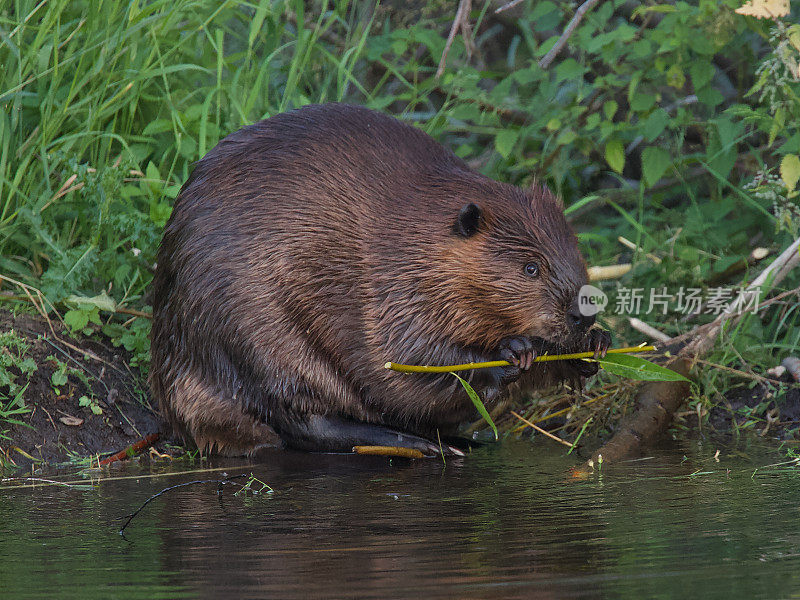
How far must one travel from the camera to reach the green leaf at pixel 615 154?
4629 millimetres

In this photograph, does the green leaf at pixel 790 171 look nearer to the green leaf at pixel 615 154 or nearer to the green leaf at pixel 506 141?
the green leaf at pixel 615 154

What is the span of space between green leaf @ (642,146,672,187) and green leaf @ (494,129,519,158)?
0.51 metres

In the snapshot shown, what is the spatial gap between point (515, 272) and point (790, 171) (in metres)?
1.09

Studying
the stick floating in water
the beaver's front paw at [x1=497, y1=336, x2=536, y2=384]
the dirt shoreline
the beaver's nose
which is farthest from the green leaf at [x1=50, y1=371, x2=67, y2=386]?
the beaver's nose

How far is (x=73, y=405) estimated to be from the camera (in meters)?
3.68

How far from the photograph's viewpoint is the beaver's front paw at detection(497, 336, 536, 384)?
3.27 m

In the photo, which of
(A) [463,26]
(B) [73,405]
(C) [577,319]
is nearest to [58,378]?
(B) [73,405]

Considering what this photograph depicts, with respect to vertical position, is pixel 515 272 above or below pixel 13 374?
above

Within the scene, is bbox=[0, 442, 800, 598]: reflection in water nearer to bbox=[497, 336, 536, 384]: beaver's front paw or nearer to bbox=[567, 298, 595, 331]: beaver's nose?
bbox=[497, 336, 536, 384]: beaver's front paw

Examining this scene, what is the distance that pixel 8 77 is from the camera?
415cm

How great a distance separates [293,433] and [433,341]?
1.73ft

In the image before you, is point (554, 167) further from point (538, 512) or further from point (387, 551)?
point (387, 551)

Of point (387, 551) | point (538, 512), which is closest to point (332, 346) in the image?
point (538, 512)

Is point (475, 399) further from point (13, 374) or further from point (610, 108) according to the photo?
point (610, 108)
